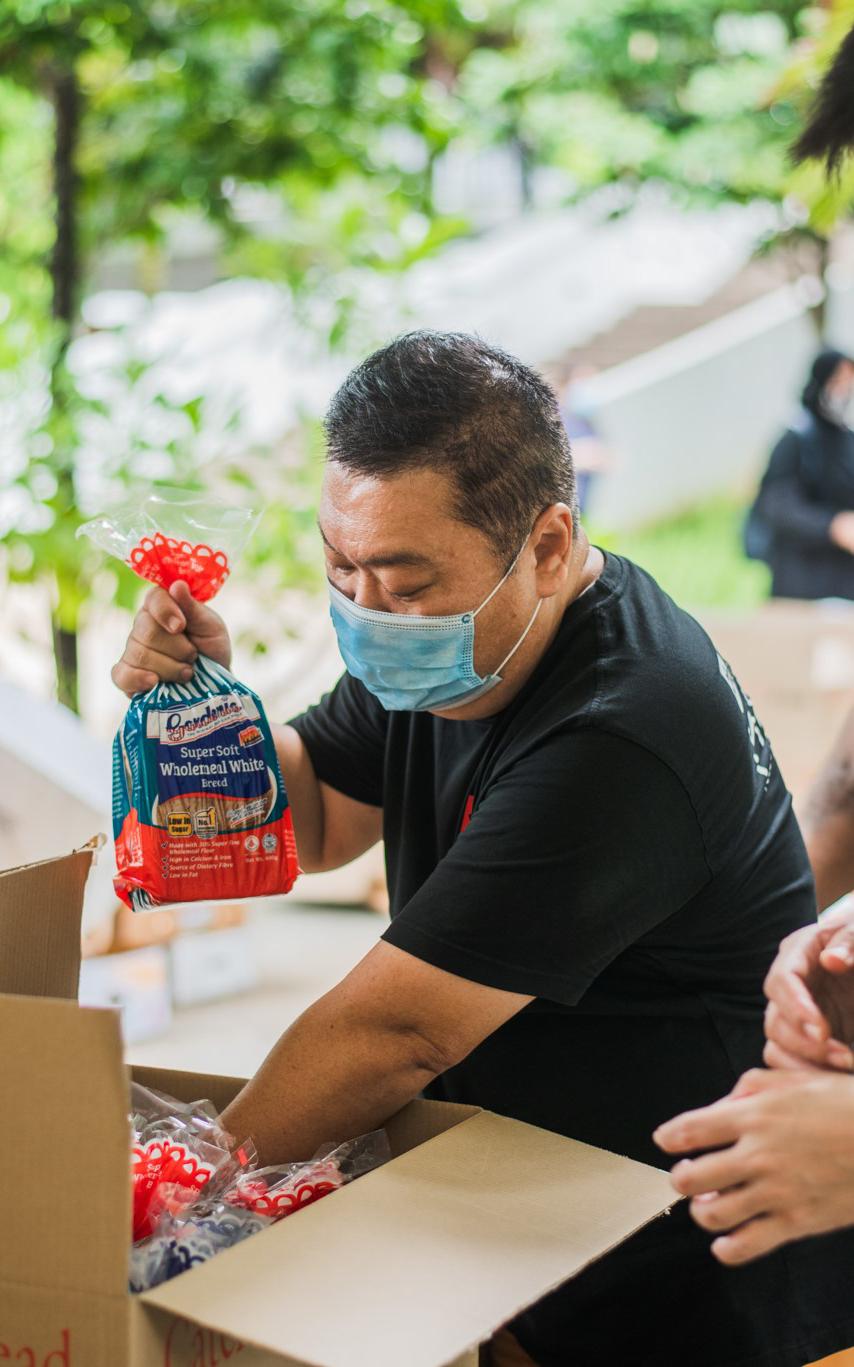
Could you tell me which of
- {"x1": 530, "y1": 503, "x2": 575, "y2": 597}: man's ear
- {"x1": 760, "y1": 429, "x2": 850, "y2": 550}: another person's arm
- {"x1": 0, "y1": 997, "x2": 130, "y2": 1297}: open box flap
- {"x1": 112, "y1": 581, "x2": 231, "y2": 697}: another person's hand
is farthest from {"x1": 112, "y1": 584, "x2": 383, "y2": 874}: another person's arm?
{"x1": 760, "y1": 429, "x2": 850, "y2": 550}: another person's arm

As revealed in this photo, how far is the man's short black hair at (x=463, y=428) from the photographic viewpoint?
1.44 meters

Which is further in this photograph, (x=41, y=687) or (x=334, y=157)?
Answer: (x=41, y=687)

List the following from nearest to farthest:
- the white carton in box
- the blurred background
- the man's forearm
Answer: the man's forearm
the blurred background
the white carton in box

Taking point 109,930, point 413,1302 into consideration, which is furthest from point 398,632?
point 109,930

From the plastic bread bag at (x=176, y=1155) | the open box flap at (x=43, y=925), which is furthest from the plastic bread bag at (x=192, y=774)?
the plastic bread bag at (x=176, y=1155)

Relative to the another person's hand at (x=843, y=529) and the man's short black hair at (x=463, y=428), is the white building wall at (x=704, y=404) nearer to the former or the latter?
Result: the another person's hand at (x=843, y=529)

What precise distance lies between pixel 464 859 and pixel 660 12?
26.5 feet

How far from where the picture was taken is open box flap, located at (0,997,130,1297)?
103cm

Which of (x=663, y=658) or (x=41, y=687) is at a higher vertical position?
(x=663, y=658)

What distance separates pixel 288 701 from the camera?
4758 millimetres

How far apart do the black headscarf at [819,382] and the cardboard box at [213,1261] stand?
18.1 feet

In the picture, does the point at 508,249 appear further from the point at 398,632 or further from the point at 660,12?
the point at 398,632

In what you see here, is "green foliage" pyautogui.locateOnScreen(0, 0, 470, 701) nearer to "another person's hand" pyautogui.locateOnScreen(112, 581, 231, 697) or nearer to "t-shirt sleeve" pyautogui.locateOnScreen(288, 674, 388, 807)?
"t-shirt sleeve" pyautogui.locateOnScreen(288, 674, 388, 807)

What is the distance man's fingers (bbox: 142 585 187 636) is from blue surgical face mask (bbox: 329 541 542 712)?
0.64 ft
